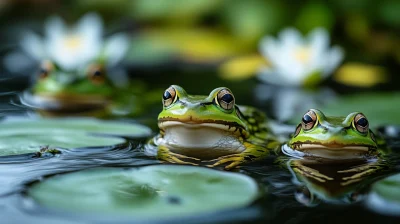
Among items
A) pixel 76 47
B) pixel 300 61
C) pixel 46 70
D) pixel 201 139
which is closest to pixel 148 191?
pixel 201 139

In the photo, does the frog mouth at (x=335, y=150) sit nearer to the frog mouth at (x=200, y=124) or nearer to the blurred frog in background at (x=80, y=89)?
the frog mouth at (x=200, y=124)

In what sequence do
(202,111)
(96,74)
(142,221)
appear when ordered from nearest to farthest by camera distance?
(142,221), (202,111), (96,74)

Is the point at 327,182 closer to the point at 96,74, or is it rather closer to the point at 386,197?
the point at 386,197

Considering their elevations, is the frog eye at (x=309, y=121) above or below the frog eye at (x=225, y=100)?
below

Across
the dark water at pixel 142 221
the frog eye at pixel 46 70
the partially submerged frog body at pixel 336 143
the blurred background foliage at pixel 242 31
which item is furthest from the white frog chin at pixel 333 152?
the blurred background foliage at pixel 242 31

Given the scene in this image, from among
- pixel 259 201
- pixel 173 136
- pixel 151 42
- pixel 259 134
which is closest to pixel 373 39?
pixel 151 42

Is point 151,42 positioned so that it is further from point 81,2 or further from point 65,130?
point 65,130
